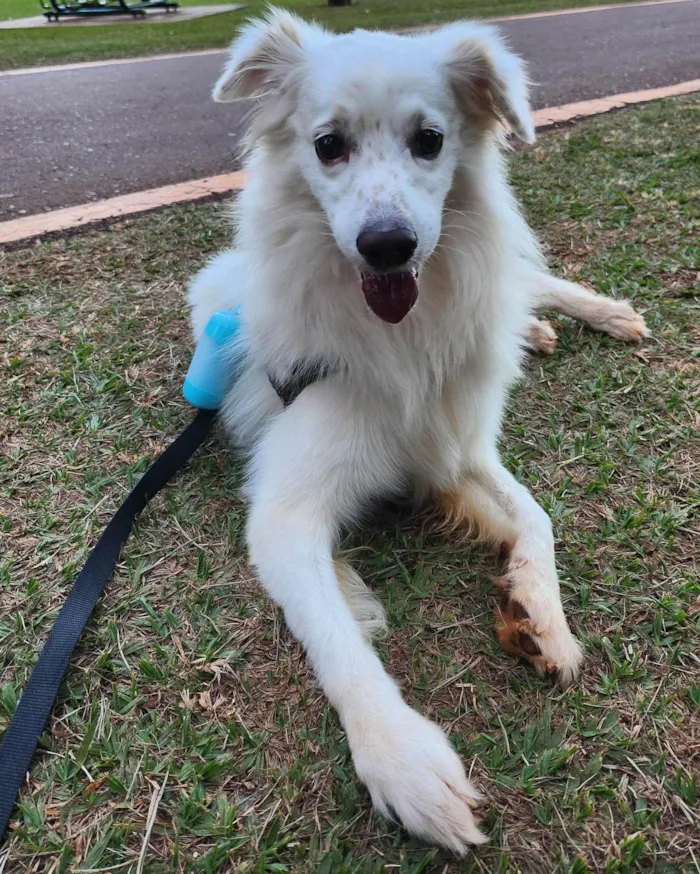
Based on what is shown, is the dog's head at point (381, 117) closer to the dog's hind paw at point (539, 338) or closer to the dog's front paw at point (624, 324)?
the dog's hind paw at point (539, 338)

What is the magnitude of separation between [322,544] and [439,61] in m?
1.69

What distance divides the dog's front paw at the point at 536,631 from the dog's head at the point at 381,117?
98cm

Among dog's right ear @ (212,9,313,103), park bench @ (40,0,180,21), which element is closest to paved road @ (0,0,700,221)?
dog's right ear @ (212,9,313,103)

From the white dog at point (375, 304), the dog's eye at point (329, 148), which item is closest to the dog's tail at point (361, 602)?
the white dog at point (375, 304)

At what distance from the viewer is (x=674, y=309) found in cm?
361

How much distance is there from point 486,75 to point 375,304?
2.99 feet

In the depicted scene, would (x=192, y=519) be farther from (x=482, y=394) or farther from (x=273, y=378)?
(x=482, y=394)

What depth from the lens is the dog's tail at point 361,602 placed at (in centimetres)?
204

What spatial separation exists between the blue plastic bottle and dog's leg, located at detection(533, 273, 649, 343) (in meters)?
1.79

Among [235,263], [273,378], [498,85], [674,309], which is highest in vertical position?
[498,85]

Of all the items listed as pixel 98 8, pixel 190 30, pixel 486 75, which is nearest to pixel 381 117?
pixel 486 75

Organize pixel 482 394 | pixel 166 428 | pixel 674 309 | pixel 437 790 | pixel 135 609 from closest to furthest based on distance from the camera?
1. pixel 437 790
2. pixel 135 609
3. pixel 482 394
4. pixel 166 428
5. pixel 674 309

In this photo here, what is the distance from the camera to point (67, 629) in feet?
6.33

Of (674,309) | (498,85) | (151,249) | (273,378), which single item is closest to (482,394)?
(273,378)
